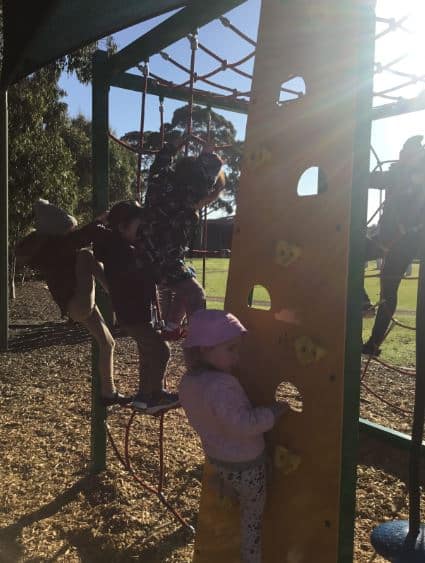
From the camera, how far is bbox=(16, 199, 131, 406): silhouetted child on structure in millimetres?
2523

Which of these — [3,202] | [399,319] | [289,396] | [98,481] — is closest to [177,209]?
[98,481]

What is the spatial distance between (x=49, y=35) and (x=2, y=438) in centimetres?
296

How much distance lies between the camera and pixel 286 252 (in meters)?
1.70

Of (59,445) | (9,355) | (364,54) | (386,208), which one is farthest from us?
(9,355)

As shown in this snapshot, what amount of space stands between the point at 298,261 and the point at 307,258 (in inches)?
1.5

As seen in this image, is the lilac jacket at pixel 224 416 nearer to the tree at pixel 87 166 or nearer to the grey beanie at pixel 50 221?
the grey beanie at pixel 50 221

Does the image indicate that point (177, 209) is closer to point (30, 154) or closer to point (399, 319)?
point (30, 154)

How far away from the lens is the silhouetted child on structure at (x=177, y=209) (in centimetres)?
234

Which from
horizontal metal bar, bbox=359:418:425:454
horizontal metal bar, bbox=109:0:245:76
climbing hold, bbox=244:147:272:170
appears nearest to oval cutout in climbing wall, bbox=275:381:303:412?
horizontal metal bar, bbox=359:418:425:454

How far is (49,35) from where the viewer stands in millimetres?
3361

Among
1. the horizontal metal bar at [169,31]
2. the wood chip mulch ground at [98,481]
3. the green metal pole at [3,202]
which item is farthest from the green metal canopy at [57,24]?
the wood chip mulch ground at [98,481]

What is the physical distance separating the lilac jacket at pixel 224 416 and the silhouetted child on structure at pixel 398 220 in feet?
5.95

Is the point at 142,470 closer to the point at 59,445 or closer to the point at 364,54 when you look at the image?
the point at 59,445

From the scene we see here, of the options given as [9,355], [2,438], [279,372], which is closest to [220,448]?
[279,372]
